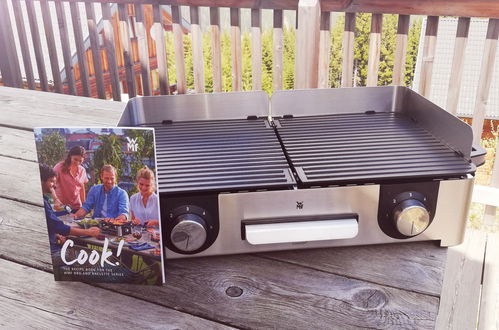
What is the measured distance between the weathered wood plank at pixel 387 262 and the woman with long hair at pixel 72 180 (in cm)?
32

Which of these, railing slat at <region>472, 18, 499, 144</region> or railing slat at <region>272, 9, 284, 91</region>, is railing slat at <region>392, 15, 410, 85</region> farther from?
railing slat at <region>272, 9, 284, 91</region>

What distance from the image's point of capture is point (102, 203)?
2.17 ft

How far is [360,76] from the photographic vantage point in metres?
24.2

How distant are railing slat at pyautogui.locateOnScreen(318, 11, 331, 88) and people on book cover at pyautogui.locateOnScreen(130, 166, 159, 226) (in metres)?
1.94

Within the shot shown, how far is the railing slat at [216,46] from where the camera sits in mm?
2575

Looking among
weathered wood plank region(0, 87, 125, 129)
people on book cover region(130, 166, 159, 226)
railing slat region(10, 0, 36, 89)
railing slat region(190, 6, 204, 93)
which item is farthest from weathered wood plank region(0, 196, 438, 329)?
railing slat region(10, 0, 36, 89)

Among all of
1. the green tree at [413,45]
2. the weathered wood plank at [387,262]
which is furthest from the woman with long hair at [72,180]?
the green tree at [413,45]

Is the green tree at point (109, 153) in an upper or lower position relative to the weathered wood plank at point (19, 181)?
upper

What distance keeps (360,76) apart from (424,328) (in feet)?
80.8

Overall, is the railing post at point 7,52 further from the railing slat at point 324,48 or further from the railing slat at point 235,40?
the railing slat at point 324,48

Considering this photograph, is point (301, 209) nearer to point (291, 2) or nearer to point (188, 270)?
point (188, 270)

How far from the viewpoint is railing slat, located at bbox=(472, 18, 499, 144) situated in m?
2.13

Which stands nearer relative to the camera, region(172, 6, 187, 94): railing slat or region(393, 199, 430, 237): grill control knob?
region(393, 199, 430, 237): grill control knob

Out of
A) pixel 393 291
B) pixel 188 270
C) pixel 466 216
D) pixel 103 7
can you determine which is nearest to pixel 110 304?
pixel 188 270
